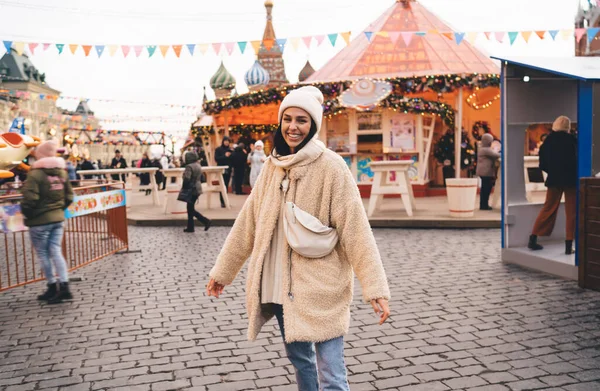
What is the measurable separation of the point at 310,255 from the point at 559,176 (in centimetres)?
588

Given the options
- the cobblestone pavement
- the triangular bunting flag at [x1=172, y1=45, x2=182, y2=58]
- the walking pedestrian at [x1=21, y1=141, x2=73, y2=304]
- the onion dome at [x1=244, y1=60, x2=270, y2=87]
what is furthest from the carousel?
the onion dome at [x1=244, y1=60, x2=270, y2=87]

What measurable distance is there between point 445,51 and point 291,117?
64.5 feet

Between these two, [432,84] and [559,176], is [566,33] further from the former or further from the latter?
[559,176]

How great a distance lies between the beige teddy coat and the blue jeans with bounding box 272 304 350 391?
7 centimetres

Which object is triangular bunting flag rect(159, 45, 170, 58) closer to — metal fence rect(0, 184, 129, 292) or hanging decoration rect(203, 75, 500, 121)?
hanging decoration rect(203, 75, 500, 121)

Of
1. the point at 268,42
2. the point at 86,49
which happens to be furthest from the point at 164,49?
the point at 268,42

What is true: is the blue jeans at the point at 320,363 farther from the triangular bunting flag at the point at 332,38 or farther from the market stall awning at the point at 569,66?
the triangular bunting flag at the point at 332,38

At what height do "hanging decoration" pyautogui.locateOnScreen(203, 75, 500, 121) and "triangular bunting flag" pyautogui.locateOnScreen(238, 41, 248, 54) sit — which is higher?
"triangular bunting flag" pyautogui.locateOnScreen(238, 41, 248, 54)

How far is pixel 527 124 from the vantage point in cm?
827

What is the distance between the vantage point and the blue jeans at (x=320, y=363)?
106 inches

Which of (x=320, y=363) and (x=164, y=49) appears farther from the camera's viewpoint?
(x=164, y=49)

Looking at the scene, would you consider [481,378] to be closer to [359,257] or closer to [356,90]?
[359,257]

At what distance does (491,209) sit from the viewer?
1372 cm

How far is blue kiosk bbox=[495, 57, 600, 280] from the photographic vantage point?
7.38 meters
